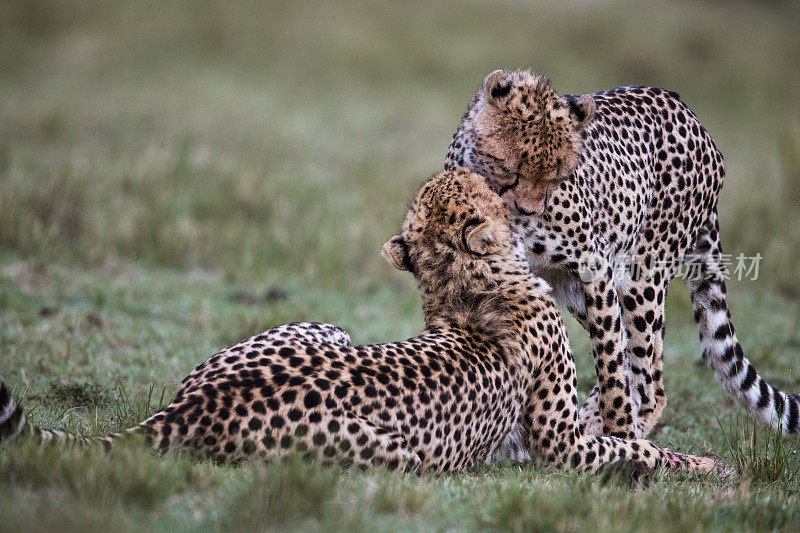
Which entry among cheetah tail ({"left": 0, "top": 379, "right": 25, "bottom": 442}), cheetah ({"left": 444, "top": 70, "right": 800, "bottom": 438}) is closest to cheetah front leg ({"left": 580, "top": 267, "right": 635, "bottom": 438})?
cheetah ({"left": 444, "top": 70, "right": 800, "bottom": 438})

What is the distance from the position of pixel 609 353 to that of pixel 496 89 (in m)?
1.21

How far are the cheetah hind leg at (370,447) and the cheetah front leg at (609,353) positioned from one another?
4.22 feet

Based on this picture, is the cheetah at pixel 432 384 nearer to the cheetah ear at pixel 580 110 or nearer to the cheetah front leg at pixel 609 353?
the cheetah front leg at pixel 609 353

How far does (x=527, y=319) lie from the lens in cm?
354

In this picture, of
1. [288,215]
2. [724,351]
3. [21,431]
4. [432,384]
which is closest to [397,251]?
[432,384]

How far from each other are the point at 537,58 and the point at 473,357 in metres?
13.3

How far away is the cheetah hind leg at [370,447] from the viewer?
287 cm

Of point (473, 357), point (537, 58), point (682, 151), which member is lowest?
point (473, 357)

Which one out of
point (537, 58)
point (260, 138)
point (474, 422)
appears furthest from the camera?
point (537, 58)

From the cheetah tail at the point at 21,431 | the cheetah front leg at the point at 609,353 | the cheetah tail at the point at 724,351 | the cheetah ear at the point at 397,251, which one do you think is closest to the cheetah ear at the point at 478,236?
the cheetah ear at the point at 397,251

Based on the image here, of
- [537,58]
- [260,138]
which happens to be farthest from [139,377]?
[537,58]

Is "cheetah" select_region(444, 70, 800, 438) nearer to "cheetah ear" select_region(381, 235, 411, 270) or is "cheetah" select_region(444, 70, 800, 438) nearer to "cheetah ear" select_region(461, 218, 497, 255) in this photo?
"cheetah ear" select_region(461, 218, 497, 255)

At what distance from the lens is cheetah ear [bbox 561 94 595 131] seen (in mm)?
3916

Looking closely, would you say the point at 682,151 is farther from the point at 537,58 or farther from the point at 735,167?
the point at 537,58
